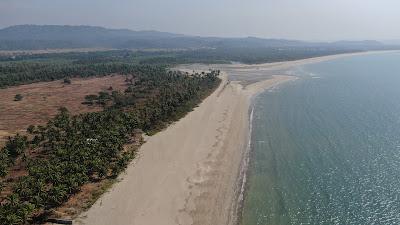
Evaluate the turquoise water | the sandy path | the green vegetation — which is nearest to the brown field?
the green vegetation

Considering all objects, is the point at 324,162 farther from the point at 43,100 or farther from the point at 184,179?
the point at 43,100

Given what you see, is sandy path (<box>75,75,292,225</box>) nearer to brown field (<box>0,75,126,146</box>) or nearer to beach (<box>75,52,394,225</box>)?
beach (<box>75,52,394,225</box>)

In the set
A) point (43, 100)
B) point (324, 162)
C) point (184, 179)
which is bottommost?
point (184, 179)

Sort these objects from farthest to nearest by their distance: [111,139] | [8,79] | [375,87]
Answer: [8,79], [375,87], [111,139]

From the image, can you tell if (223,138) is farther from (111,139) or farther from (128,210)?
(128,210)

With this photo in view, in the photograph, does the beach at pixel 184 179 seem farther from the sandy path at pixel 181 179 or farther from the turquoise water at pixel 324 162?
the turquoise water at pixel 324 162

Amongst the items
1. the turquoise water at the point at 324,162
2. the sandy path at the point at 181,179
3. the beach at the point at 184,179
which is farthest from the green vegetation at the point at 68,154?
the turquoise water at the point at 324,162

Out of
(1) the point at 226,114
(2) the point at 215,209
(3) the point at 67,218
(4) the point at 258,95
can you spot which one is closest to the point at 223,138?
(1) the point at 226,114

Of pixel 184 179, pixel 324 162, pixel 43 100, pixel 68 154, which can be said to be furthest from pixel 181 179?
pixel 43 100

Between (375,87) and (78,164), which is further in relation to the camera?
(375,87)
